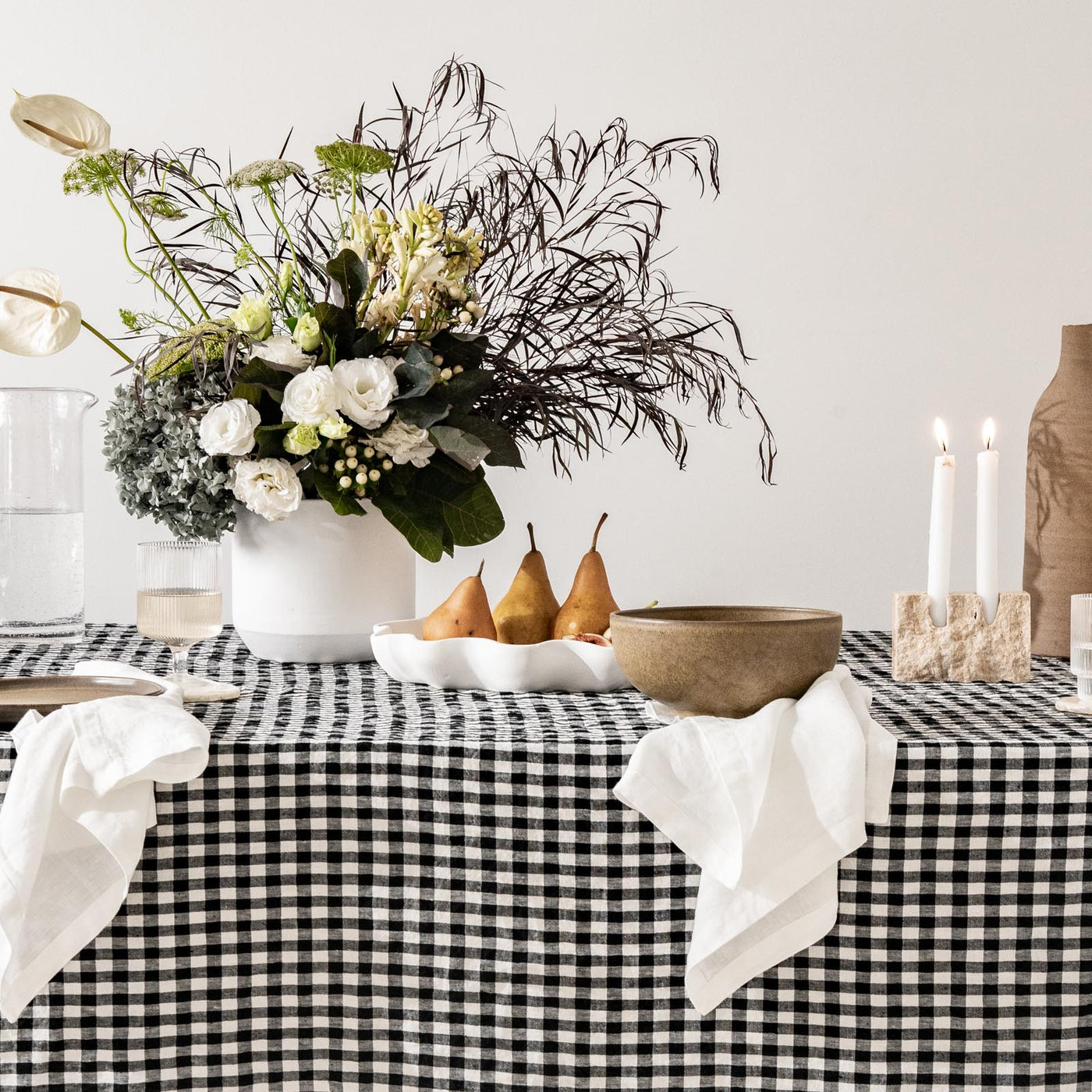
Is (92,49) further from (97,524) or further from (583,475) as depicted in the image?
(583,475)

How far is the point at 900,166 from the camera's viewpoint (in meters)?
2.10

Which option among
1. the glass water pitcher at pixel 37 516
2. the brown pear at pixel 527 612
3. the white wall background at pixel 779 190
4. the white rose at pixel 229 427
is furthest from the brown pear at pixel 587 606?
the white wall background at pixel 779 190

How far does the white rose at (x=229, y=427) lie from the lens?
3.55ft

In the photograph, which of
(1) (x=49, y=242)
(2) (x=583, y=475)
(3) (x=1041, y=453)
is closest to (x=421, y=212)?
(3) (x=1041, y=453)

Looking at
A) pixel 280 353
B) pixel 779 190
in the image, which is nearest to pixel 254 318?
pixel 280 353

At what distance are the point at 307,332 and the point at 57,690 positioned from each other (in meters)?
0.40

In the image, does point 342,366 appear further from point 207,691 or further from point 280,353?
point 207,691

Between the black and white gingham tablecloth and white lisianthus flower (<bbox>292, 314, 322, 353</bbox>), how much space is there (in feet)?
1.42

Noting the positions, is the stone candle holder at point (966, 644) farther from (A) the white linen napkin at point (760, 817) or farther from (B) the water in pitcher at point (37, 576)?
(B) the water in pitcher at point (37, 576)

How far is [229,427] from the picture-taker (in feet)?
3.56

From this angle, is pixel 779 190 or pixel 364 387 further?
pixel 779 190

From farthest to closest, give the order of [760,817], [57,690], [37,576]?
[37,576], [57,690], [760,817]

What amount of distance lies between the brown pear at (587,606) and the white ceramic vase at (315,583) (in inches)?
7.9

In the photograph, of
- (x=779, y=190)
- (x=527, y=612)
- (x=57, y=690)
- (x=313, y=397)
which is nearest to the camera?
(x=57, y=690)
